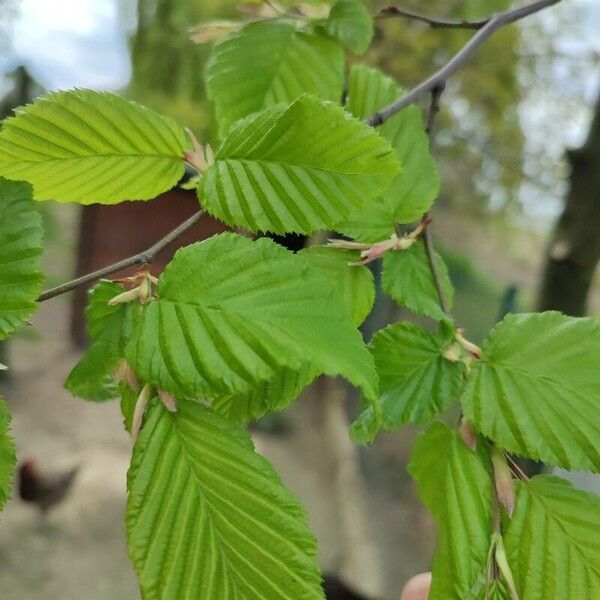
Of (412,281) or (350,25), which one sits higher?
(350,25)

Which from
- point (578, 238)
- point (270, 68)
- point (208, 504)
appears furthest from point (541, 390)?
point (578, 238)

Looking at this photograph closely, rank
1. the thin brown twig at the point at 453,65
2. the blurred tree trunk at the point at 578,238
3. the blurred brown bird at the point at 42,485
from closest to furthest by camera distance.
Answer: the thin brown twig at the point at 453,65, the blurred tree trunk at the point at 578,238, the blurred brown bird at the point at 42,485

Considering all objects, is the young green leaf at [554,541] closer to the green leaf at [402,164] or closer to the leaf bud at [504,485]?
the leaf bud at [504,485]

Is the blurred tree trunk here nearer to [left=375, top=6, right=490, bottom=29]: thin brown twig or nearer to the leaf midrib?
[left=375, top=6, right=490, bottom=29]: thin brown twig

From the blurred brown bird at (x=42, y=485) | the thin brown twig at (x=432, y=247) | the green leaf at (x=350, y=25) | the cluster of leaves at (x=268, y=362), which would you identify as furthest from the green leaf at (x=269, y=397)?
the blurred brown bird at (x=42, y=485)

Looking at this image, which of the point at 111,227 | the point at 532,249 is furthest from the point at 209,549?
the point at 532,249

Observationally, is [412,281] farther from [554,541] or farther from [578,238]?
[578,238]

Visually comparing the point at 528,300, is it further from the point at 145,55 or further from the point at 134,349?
the point at 134,349
